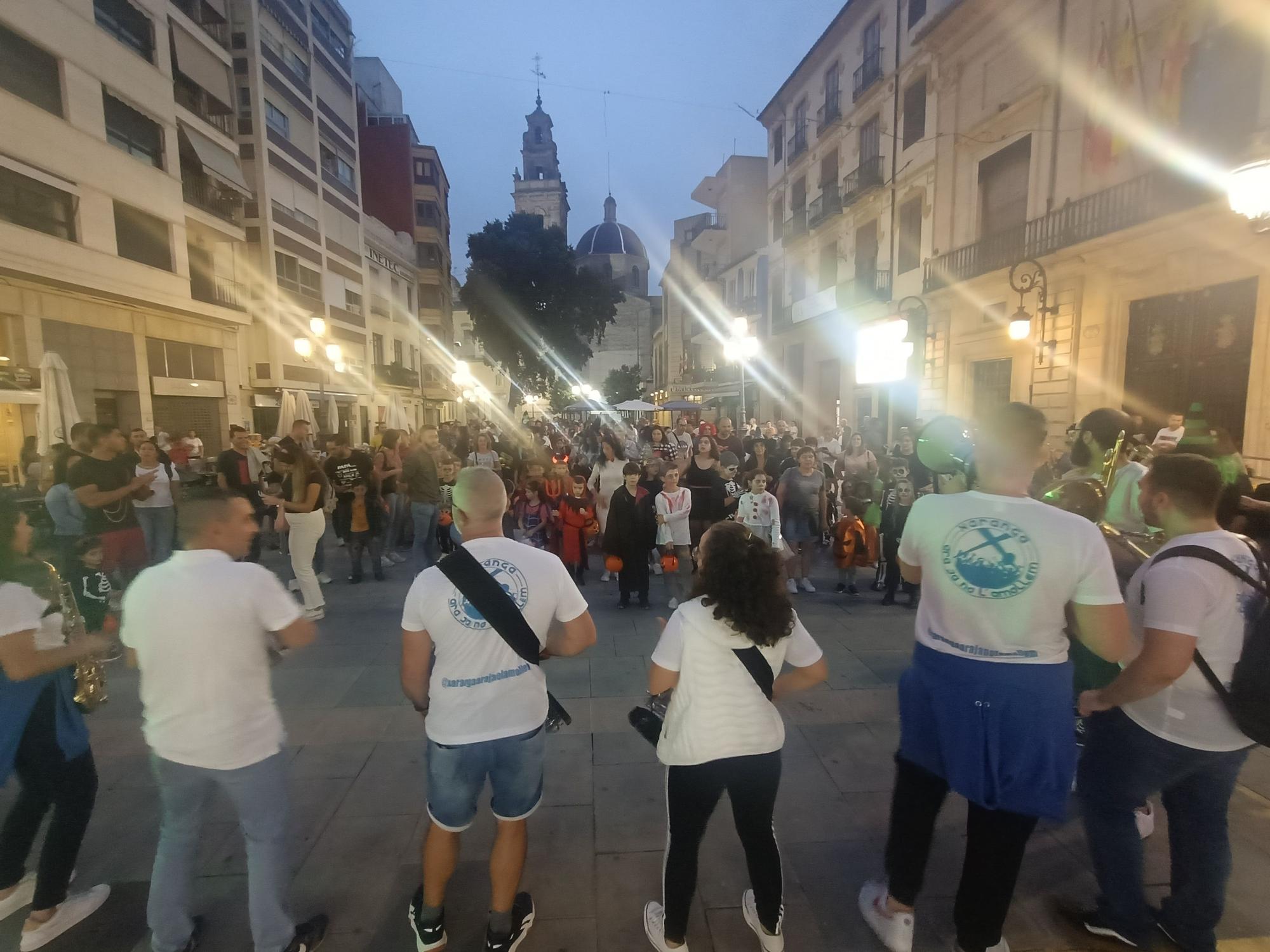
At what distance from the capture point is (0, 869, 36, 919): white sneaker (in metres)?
2.49

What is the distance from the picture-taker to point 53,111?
13.6 m

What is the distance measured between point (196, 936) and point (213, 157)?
2273 centimetres

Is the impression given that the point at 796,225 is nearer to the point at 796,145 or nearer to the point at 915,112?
the point at 796,145

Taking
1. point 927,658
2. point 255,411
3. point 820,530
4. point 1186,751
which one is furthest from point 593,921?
point 255,411

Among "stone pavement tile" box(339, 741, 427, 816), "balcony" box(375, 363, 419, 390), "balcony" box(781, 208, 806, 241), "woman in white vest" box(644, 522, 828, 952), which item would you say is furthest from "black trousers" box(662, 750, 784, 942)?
"balcony" box(375, 363, 419, 390)

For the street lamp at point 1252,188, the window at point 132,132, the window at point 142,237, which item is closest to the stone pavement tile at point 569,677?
the street lamp at point 1252,188

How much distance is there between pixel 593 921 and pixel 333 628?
14.6 feet

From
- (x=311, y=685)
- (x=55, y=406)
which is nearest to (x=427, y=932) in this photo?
(x=311, y=685)

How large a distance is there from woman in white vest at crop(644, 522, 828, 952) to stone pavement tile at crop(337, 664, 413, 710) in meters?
2.72

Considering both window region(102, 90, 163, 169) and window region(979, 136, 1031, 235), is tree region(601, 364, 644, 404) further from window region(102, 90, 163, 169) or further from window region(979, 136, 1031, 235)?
window region(979, 136, 1031, 235)

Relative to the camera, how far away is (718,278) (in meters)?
35.9

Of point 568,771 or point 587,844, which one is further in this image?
point 568,771

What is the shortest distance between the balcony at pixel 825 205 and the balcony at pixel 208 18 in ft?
→ 65.8

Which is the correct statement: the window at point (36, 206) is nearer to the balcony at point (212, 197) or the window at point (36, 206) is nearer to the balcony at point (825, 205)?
the balcony at point (212, 197)
